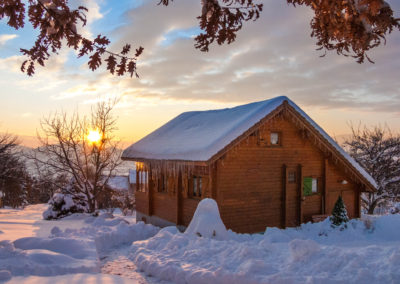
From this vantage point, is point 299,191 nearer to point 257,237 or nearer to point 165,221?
point 257,237

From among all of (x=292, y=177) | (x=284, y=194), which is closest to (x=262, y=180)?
(x=284, y=194)

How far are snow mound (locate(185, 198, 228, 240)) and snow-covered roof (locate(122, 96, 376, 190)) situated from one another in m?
1.72

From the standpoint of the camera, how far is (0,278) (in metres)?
6.09

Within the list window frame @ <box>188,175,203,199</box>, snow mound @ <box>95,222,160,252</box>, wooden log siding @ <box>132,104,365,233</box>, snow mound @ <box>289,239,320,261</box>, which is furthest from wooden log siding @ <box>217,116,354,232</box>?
snow mound @ <box>289,239,320,261</box>

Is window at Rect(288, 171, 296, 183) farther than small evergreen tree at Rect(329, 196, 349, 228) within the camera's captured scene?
Yes

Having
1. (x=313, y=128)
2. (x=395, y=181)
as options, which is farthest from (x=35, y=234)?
(x=395, y=181)

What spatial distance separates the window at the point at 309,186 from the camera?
15477 mm

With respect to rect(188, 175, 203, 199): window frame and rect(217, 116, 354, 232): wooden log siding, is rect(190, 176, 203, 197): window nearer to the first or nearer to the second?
rect(188, 175, 203, 199): window frame

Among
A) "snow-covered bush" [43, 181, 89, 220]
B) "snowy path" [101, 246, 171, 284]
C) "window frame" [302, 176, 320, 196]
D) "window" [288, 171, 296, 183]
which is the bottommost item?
"snowy path" [101, 246, 171, 284]

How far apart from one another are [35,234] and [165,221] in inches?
218

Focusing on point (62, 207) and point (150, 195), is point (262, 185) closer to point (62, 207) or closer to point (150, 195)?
point (150, 195)

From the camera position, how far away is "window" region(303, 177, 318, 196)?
15.5 metres

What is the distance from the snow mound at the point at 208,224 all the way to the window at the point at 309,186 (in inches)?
247

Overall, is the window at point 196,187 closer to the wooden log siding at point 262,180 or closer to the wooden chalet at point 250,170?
the wooden chalet at point 250,170
